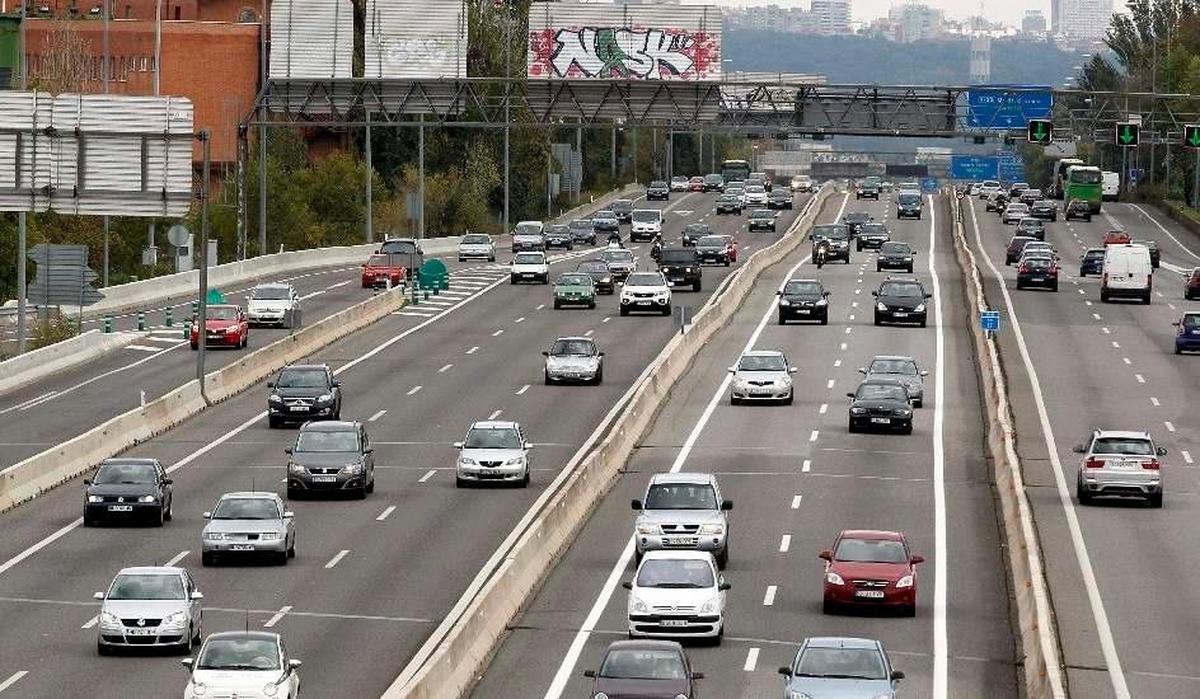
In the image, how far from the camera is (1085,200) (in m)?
154

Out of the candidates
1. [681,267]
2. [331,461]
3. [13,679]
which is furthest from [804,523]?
[681,267]

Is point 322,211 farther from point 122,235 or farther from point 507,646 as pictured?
point 507,646

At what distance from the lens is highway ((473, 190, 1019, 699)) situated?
34.2 metres

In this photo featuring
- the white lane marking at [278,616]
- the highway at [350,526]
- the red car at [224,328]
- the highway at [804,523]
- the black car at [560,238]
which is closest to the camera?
the highway at [350,526]

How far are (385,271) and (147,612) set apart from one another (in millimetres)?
68867

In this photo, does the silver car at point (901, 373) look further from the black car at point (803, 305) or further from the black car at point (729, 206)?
the black car at point (729, 206)

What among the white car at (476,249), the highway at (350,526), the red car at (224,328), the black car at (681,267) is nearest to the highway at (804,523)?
the highway at (350,526)

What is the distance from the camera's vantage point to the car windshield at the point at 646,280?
88938 mm

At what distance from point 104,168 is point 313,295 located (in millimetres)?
29866

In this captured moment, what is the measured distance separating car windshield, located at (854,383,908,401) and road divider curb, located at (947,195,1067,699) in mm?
2247

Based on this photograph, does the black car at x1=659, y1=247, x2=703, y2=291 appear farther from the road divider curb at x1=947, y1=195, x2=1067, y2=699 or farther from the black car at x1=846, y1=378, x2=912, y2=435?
the black car at x1=846, y1=378, x2=912, y2=435

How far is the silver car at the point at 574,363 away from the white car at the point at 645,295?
18.1 m

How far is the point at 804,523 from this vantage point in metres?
47.7

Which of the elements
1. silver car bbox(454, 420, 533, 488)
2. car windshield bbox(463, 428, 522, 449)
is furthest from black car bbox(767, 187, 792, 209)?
car windshield bbox(463, 428, 522, 449)
